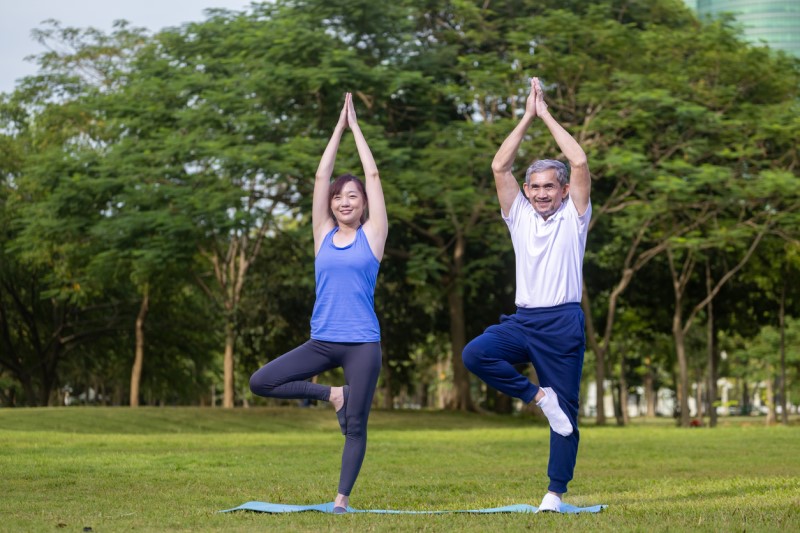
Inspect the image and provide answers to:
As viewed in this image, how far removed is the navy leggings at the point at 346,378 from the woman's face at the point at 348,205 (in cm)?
80

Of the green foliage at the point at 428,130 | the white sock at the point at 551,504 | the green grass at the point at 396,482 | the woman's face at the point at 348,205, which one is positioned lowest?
the green grass at the point at 396,482

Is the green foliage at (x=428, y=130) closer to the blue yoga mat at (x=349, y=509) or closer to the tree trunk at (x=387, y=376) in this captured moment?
the tree trunk at (x=387, y=376)

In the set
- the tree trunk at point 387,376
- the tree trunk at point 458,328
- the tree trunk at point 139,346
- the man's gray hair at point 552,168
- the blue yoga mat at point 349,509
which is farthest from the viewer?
the tree trunk at point 387,376

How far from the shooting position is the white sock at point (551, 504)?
7379 millimetres

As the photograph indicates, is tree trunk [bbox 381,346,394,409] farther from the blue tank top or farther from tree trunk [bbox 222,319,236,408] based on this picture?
the blue tank top

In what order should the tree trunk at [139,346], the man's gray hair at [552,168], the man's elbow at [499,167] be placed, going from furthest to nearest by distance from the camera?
the tree trunk at [139,346], the man's elbow at [499,167], the man's gray hair at [552,168]

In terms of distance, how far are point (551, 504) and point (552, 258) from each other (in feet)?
5.03

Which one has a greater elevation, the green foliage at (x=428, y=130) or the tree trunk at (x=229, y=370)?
the green foliage at (x=428, y=130)

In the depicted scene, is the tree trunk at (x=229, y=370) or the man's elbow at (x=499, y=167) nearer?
the man's elbow at (x=499, y=167)

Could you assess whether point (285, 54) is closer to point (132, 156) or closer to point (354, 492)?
point (132, 156)

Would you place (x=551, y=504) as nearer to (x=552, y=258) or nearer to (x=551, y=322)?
(x=551, y=322)

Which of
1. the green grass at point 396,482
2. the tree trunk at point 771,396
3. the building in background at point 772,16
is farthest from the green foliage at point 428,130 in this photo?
Answer: the building in background at point 772,16

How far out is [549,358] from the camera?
296 inches

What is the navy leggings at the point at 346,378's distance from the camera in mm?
7387
